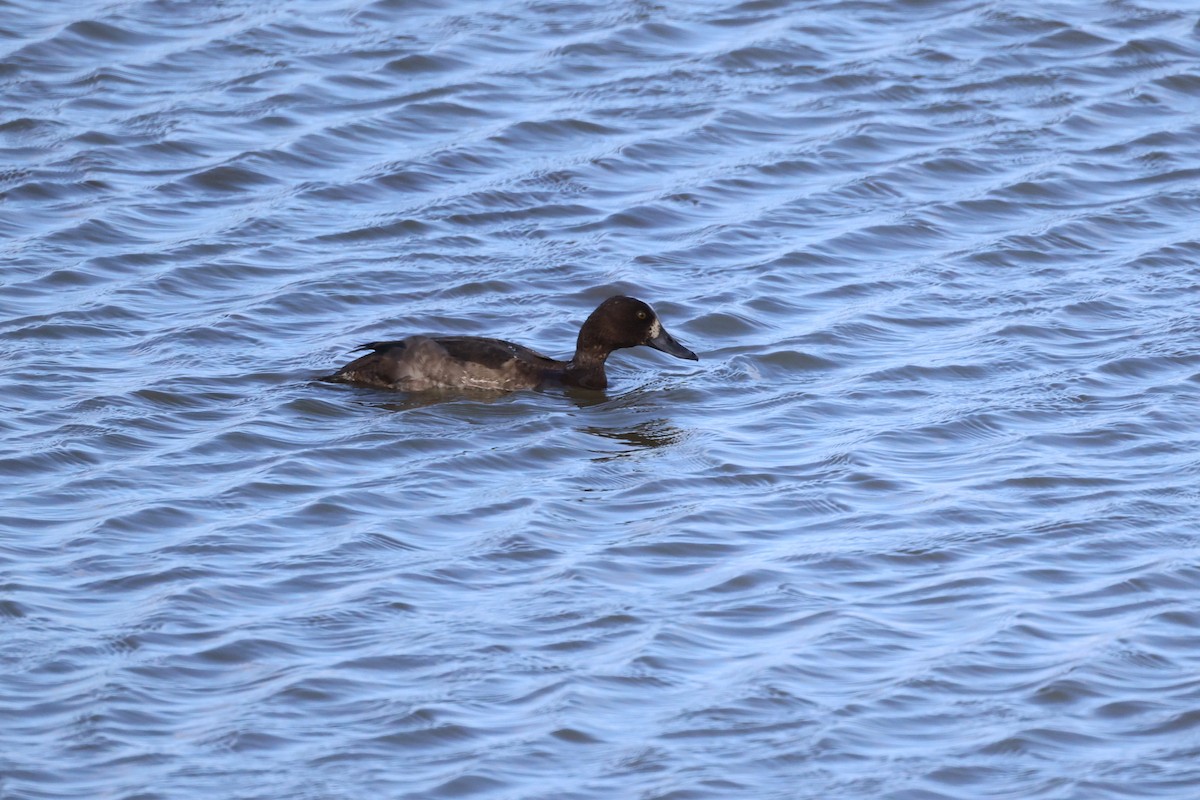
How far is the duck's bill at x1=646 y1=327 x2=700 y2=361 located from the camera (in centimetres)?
1053

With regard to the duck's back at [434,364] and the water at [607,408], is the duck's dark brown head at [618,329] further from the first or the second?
the duck's back at [434,364]

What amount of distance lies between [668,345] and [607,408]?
1.69 ft

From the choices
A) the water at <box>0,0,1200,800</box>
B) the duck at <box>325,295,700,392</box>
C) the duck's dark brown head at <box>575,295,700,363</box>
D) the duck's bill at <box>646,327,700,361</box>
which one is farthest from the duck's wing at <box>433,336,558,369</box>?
the duck's bill at <box>646,327,700,361</box>

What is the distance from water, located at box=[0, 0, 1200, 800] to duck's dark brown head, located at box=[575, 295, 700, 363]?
0.81 feet

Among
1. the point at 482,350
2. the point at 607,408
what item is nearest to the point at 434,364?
the point at 482,350

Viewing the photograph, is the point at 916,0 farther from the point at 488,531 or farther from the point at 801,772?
the point at 801,772

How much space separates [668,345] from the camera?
10.6m

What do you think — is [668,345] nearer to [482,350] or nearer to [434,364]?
[482,350]

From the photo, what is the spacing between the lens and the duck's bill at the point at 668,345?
1053cm

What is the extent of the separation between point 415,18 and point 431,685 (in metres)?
9.29

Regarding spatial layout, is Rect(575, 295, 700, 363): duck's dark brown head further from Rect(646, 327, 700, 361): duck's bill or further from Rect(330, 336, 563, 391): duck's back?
Rect(330, 336, 563, 391): duck's back

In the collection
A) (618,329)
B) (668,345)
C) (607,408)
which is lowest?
(607,408)

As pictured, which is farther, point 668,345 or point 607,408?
point 668,345

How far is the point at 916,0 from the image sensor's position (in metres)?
16.2
